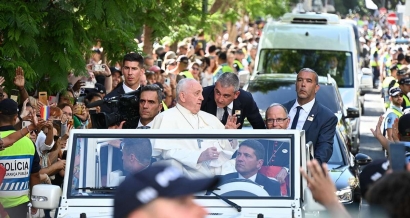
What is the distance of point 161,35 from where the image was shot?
15.7 m

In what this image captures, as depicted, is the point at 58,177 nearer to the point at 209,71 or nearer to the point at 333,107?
the point at 333,107

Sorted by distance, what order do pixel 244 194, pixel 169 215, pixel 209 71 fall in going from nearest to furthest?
pixel 169 215 < pixel 244 194 < pixel 209 71

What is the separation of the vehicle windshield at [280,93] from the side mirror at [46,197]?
758 centimetres

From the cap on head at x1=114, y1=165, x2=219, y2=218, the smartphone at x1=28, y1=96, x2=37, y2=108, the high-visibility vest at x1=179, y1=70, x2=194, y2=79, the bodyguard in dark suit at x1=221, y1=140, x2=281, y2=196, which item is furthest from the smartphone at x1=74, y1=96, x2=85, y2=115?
the cap on head at x1=114, y1=165, x2=219, y2=218

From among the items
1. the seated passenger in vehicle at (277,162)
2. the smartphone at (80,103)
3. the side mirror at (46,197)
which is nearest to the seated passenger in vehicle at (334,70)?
the smartphone at (80,103)

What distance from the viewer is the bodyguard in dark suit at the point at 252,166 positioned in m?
6.68

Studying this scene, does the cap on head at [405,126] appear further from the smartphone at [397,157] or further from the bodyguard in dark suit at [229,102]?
the smartphone at [397,157]

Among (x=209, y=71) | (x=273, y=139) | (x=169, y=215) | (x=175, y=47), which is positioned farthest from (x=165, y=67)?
(x=169, y=215)

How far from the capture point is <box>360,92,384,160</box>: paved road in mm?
19547

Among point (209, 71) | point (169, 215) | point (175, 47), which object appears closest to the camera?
point (169, 215)

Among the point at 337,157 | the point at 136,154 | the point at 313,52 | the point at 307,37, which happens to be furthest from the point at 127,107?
the point at 307,37

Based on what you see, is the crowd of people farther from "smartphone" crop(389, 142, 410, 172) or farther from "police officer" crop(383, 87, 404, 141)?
"smartphone" crop(389, 142, 410, 172)

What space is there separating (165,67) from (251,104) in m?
10.8

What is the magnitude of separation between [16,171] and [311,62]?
10.3 m
